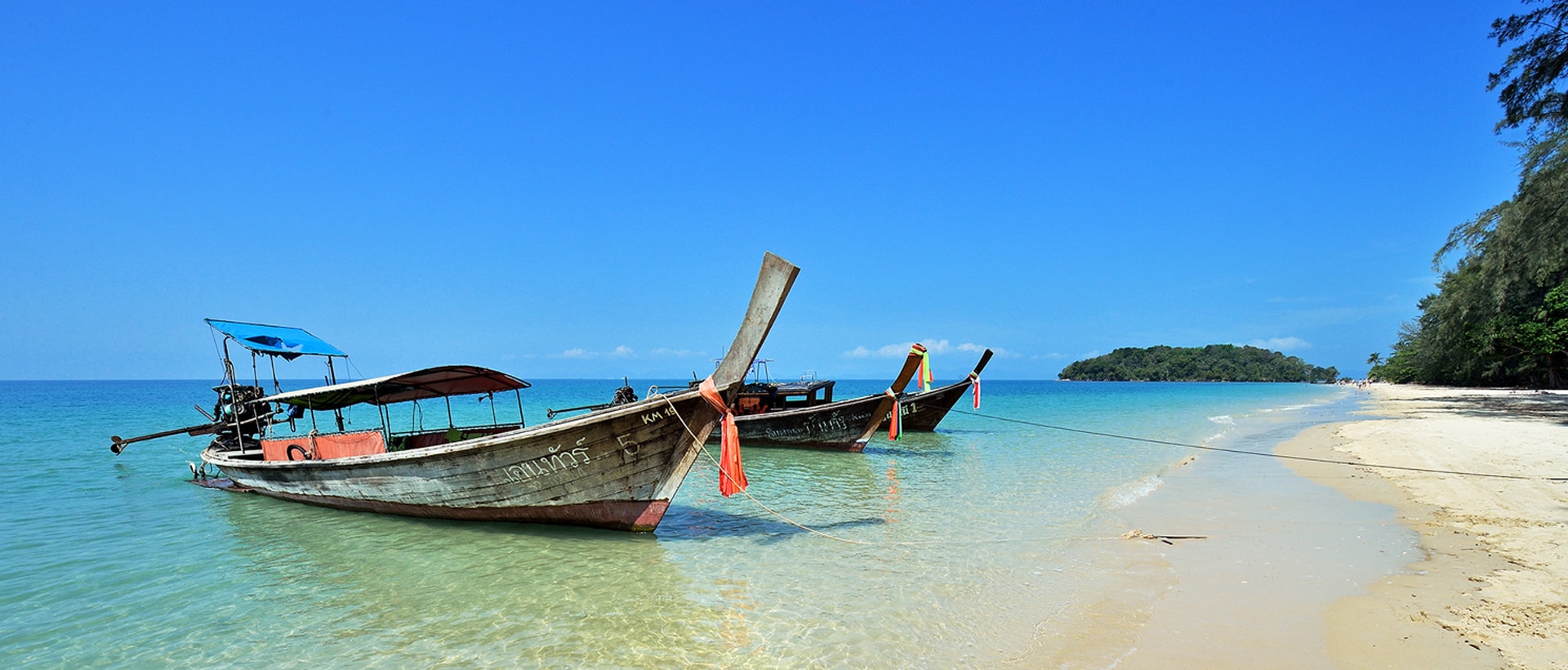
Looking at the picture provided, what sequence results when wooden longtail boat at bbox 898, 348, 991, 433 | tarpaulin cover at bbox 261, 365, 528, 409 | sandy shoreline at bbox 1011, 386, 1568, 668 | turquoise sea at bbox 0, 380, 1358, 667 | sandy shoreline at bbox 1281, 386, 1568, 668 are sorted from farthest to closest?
1. wooden longtail boat at bbox 898, 348, 991, 433
2. tarpaulin cover at bbox 261, 365, 528, 409
3. turquoise sea at bbox 0, 380, 1358, 667
4. sandy shoreline at bbox 1011, 386, 1568, 668
5. sandy shoreline at bbox 1281, 386, 1568, 668

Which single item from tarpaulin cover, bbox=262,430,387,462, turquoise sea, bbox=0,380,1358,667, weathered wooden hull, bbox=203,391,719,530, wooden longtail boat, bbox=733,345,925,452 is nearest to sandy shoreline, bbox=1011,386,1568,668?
turquoise sea, bbox=0,380,1358,667

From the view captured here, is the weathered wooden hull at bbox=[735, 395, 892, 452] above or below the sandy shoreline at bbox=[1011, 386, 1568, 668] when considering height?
above

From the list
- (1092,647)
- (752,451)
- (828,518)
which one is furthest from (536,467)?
(752,451)

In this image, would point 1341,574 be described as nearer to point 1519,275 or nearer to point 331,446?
point 331,446

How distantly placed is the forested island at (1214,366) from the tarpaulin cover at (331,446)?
6096 inches

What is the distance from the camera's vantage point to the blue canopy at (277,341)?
12.0 metres

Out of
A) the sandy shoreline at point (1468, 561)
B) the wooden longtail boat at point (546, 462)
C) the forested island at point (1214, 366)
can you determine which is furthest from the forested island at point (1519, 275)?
the forested island at point (1214, 366)

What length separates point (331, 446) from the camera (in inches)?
399

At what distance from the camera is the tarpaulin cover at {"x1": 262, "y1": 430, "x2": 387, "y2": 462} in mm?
9594

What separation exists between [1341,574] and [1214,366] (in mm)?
158482

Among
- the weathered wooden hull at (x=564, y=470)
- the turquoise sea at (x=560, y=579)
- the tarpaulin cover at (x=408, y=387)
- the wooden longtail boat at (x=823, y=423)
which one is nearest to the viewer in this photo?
the turquoise sea at (x=560, y=579)

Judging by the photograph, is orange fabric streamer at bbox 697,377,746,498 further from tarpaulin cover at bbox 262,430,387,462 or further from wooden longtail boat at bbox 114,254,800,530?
tarpaulin cover at bbox 262,430,387,462

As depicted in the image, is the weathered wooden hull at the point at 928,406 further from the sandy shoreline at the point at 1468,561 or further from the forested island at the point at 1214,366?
the forested island at the point at 1214,366

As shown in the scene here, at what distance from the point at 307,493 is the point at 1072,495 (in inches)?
442
